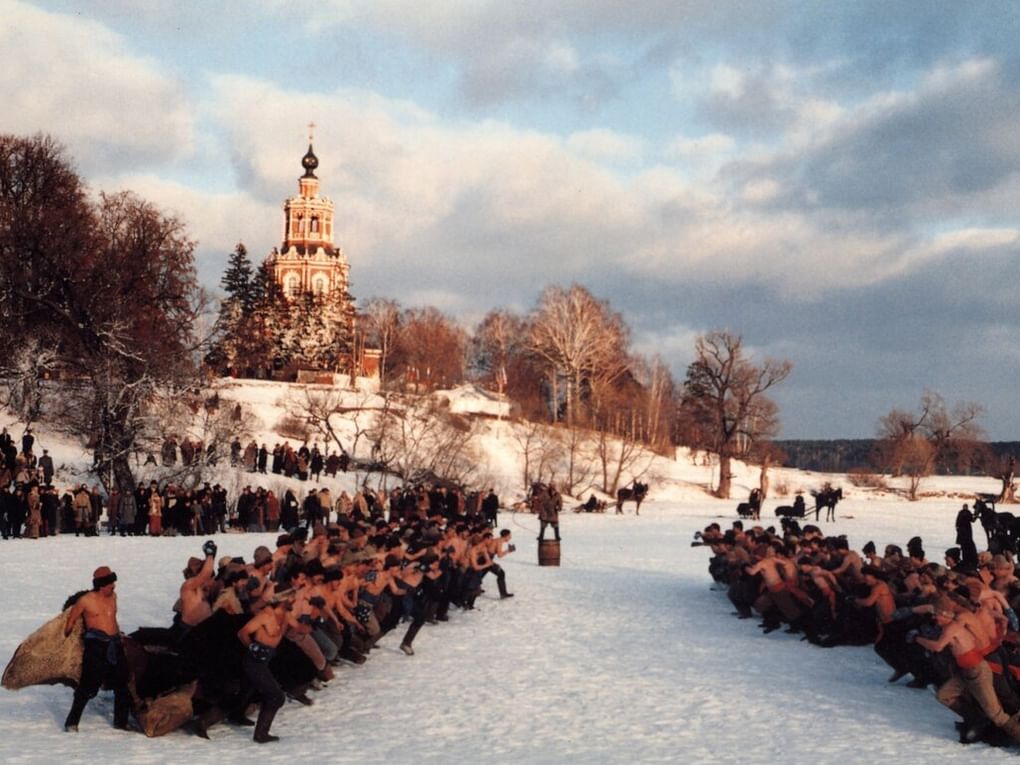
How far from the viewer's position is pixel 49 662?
1057cm

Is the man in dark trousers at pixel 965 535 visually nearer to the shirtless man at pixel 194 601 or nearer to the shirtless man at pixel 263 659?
the shirtless man at pixel 194 601

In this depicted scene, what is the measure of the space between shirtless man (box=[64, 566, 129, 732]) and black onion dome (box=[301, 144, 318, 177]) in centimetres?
11703

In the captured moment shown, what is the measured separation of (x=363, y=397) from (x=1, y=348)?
83.3ft

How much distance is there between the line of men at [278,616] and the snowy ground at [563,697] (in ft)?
1.16

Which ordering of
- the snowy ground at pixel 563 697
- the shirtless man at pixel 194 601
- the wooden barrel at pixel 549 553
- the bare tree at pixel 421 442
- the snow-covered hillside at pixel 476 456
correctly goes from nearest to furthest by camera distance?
the snowy ground at pixel 563 697 < the shirtless man at pixel 194 601 < the wooden barrel at pixel 549 553 < the snow-covered hillside at pixel 476 456 < the bare tree at pixel 421 442

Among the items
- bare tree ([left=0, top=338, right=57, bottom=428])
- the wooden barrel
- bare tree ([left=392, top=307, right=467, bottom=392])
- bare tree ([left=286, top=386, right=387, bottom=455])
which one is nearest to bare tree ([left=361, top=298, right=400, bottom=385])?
bare tree ([left=392, top=307, right=467, bottom=392])

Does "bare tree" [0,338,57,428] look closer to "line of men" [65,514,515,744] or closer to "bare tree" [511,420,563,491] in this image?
"bare tree" [511,420,563,491]

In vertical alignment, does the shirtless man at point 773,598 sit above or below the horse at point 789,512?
below

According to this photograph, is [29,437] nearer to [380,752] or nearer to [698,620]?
[698,620]

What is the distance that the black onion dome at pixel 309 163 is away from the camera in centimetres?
12406

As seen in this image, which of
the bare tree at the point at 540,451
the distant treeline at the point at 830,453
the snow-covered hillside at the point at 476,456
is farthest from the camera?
the distant treeline at the point at 830,453

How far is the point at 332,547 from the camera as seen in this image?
16625 mm

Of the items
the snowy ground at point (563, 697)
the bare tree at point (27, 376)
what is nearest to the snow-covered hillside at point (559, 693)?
the snowy ground at point (563, 697)

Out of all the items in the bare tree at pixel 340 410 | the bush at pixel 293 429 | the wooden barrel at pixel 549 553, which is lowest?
the wooden barrel at pixel 549 553
